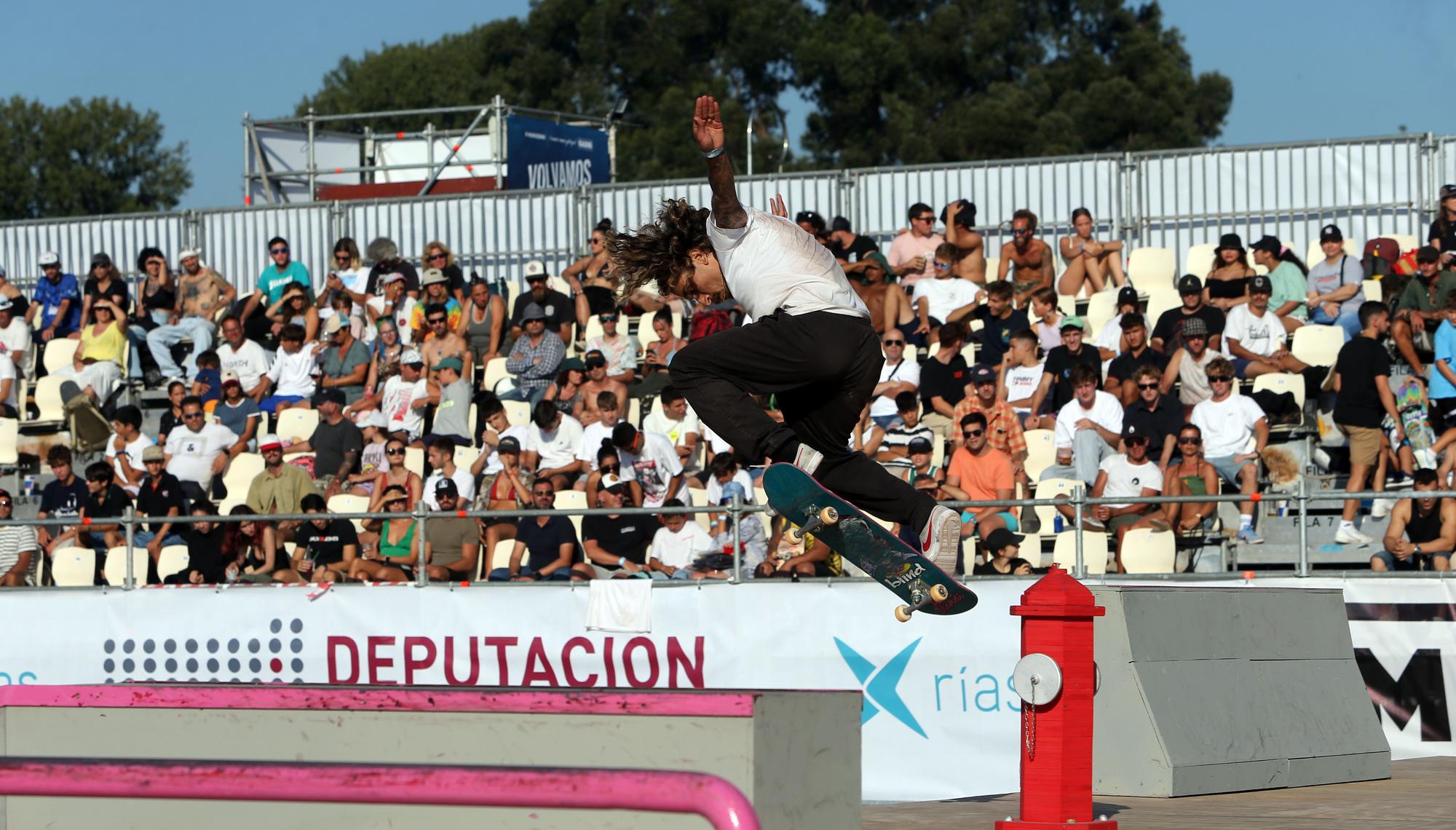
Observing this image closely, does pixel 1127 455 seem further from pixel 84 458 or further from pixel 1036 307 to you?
pixel 84 458

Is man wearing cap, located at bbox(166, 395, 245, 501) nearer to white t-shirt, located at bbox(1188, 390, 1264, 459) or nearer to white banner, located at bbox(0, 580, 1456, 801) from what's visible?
white banner, located at bbox(0, 580, 1456, 801)

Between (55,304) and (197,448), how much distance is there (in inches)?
183

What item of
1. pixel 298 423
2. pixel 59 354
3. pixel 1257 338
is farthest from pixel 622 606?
pixel 59 354

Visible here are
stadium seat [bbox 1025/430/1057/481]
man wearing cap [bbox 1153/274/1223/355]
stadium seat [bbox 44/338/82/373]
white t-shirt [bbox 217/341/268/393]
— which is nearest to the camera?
stadium seat [bbox 1025/430/1057/481]

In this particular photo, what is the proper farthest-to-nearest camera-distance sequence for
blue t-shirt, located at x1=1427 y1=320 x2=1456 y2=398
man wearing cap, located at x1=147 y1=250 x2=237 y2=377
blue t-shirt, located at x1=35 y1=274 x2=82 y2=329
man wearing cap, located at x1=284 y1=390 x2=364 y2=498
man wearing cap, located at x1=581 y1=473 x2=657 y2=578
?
blue t-shirt, located at x1=35 y1=274 x2=82 y2=329 → man wearing cap, located at x1=147 y1=250 x2=237 y2=377 → man wearing cap, located at x1=284 y1=390 x2=364 y2=498 → man wearing cap, located at x1=581 y1=473 x2=657 y2=578 → blue t-shirt, located at x1=1427 y1=320 x2=1456 y2=398

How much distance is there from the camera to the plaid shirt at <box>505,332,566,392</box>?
15.7m

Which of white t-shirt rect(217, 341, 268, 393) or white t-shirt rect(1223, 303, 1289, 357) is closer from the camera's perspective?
white t-shirt rect(1223, 303, 1289, 357)

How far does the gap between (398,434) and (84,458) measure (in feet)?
14.0

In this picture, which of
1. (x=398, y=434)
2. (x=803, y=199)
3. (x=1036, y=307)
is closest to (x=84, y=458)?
(x=398, y=434)

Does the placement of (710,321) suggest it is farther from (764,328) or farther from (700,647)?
(764,328)

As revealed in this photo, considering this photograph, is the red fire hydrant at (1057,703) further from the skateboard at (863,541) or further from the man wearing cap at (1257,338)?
the man wearing cap at (1257,338)

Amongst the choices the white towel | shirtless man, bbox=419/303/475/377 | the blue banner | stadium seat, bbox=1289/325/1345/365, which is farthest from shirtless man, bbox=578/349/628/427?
the blue banner

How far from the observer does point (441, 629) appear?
502 inches

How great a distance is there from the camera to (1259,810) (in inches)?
298
